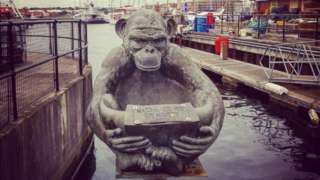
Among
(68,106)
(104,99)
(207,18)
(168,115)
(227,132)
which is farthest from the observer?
(207,18)

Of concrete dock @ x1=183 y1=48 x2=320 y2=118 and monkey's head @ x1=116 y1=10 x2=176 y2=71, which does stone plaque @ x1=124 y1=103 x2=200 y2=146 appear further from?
concrete dock @ x1=183 y1=48 x2=320 y2=118

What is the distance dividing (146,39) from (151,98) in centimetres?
78

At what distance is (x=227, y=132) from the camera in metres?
12.6

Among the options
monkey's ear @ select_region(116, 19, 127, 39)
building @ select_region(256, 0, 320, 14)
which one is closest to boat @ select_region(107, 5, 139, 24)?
monkey's ear @ select_region(116, 19, 127, 39)

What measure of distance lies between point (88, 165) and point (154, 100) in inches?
167

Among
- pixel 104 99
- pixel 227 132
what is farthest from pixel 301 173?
pixel 104 99

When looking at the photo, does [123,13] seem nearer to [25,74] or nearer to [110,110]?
[25,74]

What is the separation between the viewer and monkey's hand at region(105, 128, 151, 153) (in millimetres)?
4910

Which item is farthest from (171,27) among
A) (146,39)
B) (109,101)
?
(109,101)

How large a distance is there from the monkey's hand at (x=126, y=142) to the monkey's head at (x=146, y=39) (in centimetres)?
84

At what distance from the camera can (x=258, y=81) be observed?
15.3 meters

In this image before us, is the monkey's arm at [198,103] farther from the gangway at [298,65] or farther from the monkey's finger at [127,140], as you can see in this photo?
the gangway at [298,65]

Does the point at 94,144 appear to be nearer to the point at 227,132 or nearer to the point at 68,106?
the point at 68,106

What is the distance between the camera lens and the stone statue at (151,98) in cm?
497
